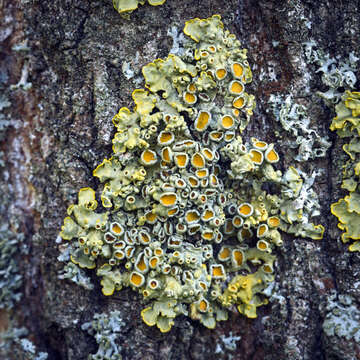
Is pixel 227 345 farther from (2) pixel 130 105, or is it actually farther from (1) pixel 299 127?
(2) pixel 130 105

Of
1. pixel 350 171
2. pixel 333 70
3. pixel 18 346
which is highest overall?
pixel 333 70

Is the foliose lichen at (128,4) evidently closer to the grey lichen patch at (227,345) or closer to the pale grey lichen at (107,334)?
the pale grey lichen at (107,334)

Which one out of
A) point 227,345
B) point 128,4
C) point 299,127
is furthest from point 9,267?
point 299,127

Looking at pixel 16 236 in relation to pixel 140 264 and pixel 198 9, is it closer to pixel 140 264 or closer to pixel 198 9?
pixel 140 264

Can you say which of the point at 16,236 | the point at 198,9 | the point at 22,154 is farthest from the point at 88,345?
the point at 198,9

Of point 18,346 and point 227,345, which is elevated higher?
point 227,345

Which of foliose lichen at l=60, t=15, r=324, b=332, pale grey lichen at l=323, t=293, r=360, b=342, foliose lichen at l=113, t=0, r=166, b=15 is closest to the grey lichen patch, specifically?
foliose lichen at l=60, t=15, r=324, b=332
